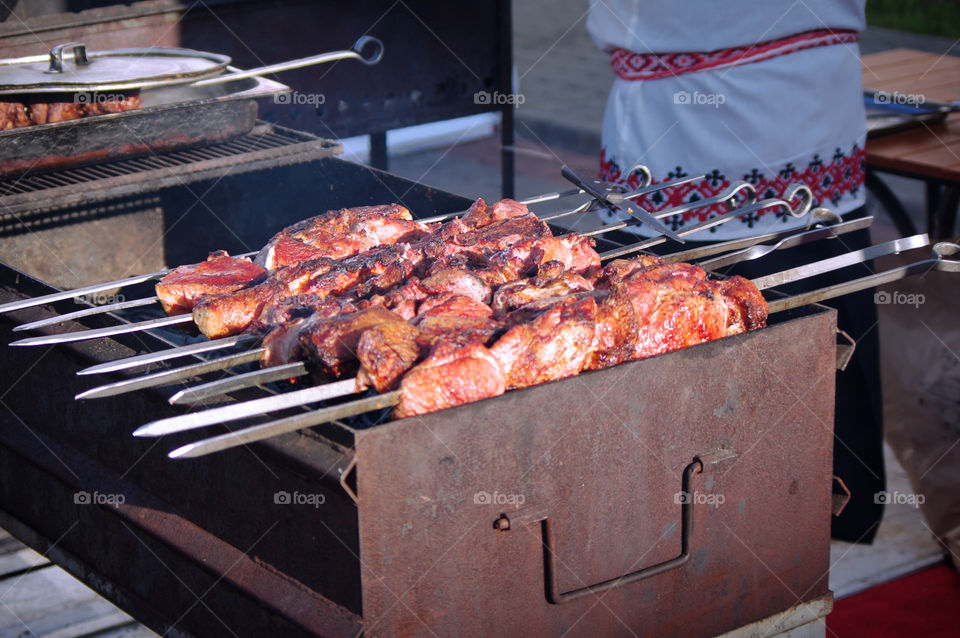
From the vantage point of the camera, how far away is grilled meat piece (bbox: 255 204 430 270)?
9.36 feet

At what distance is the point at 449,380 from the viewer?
208cm

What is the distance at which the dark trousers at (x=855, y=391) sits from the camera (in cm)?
403

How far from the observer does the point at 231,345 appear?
2.41 metres

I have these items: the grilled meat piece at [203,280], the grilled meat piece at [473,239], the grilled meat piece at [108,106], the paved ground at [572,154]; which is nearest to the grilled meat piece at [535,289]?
the grilled meat piece at [473,239]

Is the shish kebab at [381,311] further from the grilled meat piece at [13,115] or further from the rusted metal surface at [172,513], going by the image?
the grilled meat piece at [13,115]

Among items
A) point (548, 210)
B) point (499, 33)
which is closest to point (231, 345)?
point (499, 33)

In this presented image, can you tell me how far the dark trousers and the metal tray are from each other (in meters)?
1.67

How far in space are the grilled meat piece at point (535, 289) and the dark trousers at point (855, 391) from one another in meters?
1.50

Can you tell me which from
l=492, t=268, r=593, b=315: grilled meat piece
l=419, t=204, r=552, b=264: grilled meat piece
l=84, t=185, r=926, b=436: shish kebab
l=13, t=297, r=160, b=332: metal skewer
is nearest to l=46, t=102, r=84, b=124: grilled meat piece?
l=13, t=297, r=160, b=332: metal skewer

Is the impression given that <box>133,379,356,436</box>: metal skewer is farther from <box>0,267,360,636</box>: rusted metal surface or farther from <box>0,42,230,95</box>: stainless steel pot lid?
<box>0,42,230,95</box>: stainless steel pot lid

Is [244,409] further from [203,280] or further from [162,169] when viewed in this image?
[162,169]

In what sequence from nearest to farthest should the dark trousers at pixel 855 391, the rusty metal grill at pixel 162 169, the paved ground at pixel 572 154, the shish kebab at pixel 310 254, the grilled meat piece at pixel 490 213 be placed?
the shish kebab at pixel 310 254, the grilled meat piece at pixel 490 213, the rusty metal grill at pixel 162 169, the dark trousers at pixel 855 391, the paved ground at pixel 572 154

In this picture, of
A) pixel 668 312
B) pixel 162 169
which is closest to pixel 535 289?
pixel 668 312

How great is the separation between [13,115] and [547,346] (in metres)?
2.17
